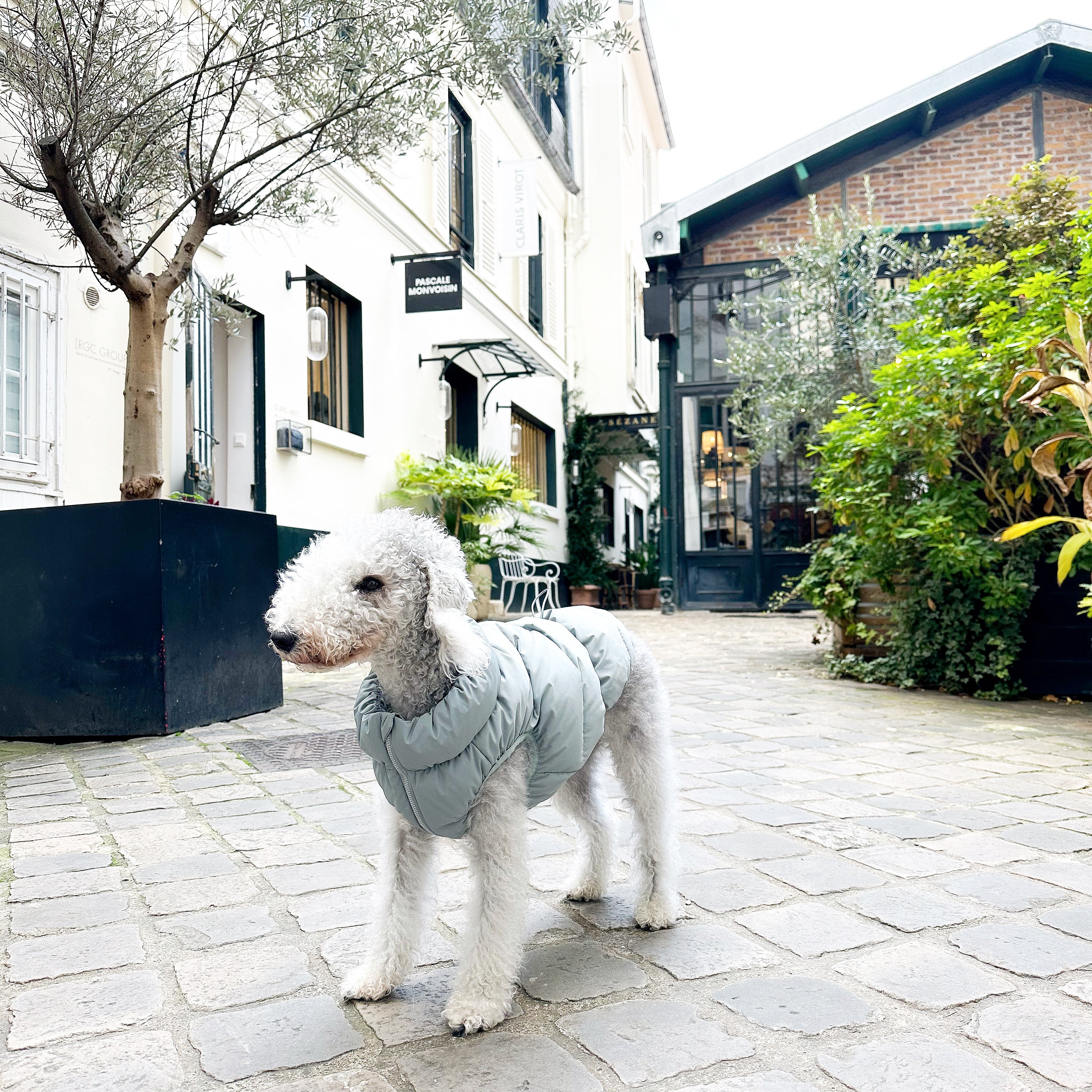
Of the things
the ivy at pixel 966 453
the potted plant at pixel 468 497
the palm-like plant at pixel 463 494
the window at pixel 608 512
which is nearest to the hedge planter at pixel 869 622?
the ivy at pixel 966 453

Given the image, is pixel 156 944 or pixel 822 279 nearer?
pixel 156 944

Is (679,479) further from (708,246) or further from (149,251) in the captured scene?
(149,251)

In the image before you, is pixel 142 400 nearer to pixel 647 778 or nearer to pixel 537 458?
pixel 647 778

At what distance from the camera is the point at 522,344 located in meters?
15.2

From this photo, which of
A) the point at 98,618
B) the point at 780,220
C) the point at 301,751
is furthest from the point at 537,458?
the point at 301,751

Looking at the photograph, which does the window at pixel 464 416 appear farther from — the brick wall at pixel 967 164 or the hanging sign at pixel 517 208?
the brick wall at pixel 967 164

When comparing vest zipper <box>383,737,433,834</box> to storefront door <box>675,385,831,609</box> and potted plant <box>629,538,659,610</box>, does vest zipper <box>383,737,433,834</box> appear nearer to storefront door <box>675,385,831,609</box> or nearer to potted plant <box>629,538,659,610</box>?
storefront door <box>675,385,831,609</box>

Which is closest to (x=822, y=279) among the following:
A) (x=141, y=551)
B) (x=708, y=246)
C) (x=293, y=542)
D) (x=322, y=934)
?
(x=708, y=246)

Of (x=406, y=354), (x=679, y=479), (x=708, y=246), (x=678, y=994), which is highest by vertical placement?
(x=708, y=246)

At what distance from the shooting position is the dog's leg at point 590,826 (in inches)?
106

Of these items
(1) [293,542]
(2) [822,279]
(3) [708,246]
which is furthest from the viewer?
(3) [708,246]

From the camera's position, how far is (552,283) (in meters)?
18.1

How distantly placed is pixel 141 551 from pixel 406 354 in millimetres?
6658

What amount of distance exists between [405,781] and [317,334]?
7.12 metres
